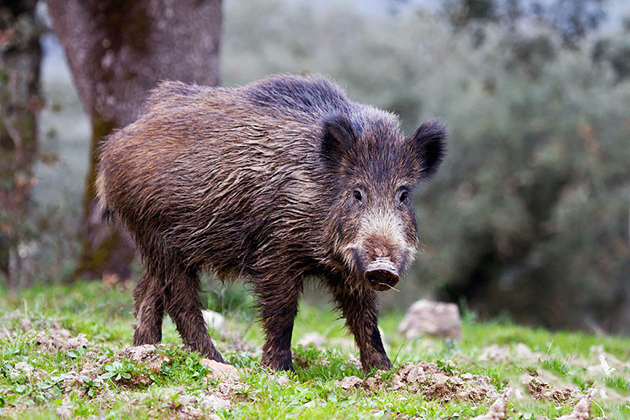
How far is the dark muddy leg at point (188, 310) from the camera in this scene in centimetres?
482

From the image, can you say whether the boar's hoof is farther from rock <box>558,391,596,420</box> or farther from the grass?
rock <box>558,391,596,420</box>

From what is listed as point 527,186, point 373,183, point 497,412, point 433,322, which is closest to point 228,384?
point 497,412

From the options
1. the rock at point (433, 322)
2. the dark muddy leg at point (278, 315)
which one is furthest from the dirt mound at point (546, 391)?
the rock at point (433, 322)

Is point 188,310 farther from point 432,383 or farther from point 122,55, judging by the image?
point 122,55

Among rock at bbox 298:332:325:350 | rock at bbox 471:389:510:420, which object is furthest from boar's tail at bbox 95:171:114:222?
rock at bbox 471:389:510:420

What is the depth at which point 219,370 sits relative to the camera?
13.6 ft

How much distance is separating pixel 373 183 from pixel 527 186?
14.3 meters

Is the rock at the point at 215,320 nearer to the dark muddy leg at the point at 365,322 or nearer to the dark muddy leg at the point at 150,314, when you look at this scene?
the dark muddy leg at the point at 150,314

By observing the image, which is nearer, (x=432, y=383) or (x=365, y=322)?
(x=432, y=383)

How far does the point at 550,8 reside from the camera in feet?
44.3

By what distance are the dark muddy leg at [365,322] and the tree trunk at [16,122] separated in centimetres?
669

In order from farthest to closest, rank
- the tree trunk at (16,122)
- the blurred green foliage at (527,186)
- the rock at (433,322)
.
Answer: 1. the blurred green foliage at (527,186)
2. the tree trunk at (16,122)
3. the rock at (433,322)

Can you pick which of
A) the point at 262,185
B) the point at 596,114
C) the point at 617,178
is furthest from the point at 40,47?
the point at 617,178

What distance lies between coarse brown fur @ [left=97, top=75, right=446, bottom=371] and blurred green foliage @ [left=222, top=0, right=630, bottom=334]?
10.8 meters
